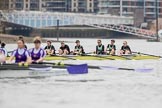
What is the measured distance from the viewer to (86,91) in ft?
59.1

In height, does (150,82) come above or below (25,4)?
below

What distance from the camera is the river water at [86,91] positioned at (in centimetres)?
1527

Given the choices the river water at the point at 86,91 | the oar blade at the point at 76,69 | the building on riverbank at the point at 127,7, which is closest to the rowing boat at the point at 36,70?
the oar blade at the point at 76,69

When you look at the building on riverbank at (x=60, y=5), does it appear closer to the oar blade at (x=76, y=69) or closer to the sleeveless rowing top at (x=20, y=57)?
the oar blade at (x=76, y=69)

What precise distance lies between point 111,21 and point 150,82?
4867 inches

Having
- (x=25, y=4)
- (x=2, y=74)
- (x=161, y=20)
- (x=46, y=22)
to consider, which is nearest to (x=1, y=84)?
(x=2, y=74)

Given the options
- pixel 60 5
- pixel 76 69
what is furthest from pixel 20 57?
pixel 60 5

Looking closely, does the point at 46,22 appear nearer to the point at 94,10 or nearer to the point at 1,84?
the point at 94,10

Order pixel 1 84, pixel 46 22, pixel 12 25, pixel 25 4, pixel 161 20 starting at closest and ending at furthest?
pixel 1 84 → pixel 46 22 → pixel 12 25 → pixel 161 20 → pixel 25 4

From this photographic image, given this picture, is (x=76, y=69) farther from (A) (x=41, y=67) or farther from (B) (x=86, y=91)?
(B) (x=86, y=91)

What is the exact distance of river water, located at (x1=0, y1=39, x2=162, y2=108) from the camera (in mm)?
15273

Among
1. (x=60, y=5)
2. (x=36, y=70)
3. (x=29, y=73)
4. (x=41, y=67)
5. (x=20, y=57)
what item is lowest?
(x=29, y=73)

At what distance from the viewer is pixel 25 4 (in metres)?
183

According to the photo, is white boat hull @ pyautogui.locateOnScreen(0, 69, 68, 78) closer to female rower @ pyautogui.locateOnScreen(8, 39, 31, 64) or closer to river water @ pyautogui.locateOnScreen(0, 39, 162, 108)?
river water @ pyautogui.locateOnScreen(0, 39, 162, 108)
